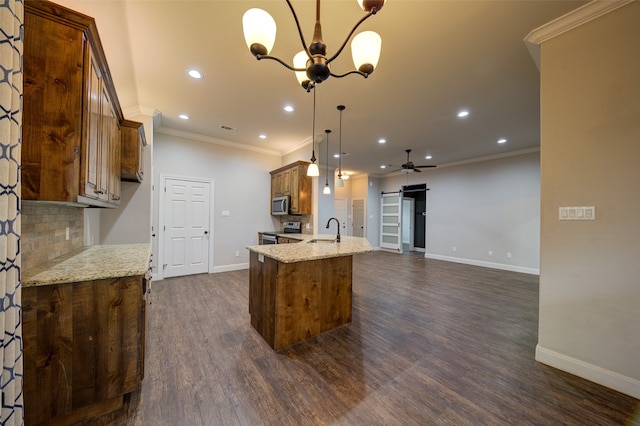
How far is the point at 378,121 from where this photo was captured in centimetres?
404

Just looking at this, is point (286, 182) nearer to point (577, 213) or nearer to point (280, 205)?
point (280, 205)

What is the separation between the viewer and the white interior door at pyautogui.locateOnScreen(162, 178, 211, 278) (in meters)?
4.61

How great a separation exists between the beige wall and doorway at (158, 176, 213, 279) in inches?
209

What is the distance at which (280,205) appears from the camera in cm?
528

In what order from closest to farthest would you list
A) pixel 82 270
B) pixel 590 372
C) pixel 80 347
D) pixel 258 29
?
pixel 258 29
pixel 80 347
pixel 82 270
pixel 590 372

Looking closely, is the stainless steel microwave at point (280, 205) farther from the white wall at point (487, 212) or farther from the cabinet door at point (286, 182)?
the white wall at point (487, 212)

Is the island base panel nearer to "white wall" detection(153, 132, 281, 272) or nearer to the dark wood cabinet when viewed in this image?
the dark wood cabinet

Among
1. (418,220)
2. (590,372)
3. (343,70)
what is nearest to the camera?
(590,372)

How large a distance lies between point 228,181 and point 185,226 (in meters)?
1.30

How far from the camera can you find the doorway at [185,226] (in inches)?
180

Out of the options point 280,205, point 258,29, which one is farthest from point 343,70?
point 280,205

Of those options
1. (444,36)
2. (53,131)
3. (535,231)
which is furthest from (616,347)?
(535,231)

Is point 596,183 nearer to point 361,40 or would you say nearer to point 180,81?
point 361,40

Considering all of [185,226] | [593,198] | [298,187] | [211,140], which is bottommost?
[185,226]
